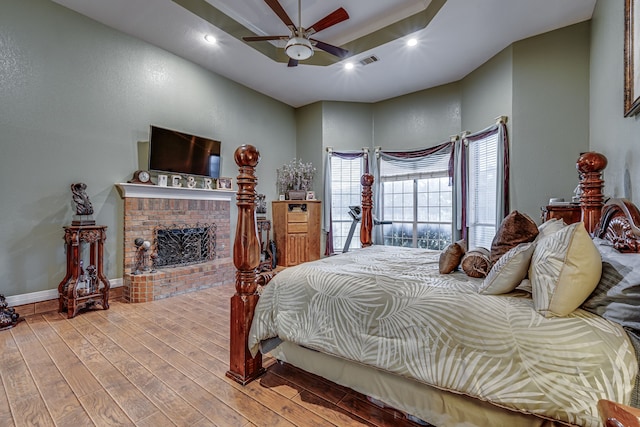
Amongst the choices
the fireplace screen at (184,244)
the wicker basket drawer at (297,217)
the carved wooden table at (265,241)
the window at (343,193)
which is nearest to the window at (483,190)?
the window at (343,193)

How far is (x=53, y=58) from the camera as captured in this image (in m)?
3.11

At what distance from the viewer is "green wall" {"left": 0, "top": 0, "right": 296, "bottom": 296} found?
2.87 m

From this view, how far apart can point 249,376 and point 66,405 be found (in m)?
1.00

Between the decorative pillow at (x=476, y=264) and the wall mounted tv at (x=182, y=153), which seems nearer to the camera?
the decorative pillow at (x=476, y=264)

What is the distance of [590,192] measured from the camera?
180 centimetres

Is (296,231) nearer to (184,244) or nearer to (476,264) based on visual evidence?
(184,244)

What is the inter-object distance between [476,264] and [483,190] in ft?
10.5

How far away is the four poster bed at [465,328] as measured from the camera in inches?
38.8

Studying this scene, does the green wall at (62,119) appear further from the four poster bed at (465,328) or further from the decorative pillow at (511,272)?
the decorative pillow at (511,272)

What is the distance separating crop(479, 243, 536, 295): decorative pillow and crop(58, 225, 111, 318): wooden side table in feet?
12.2

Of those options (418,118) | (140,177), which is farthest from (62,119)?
(418,118)

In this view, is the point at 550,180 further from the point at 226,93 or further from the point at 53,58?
the point at 53,58

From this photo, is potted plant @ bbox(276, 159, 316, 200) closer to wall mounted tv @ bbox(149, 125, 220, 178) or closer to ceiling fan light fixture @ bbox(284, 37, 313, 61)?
wall mounted tv @ bbox(149, 125, 220, 178)

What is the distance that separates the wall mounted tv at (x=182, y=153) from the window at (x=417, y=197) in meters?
3.21
